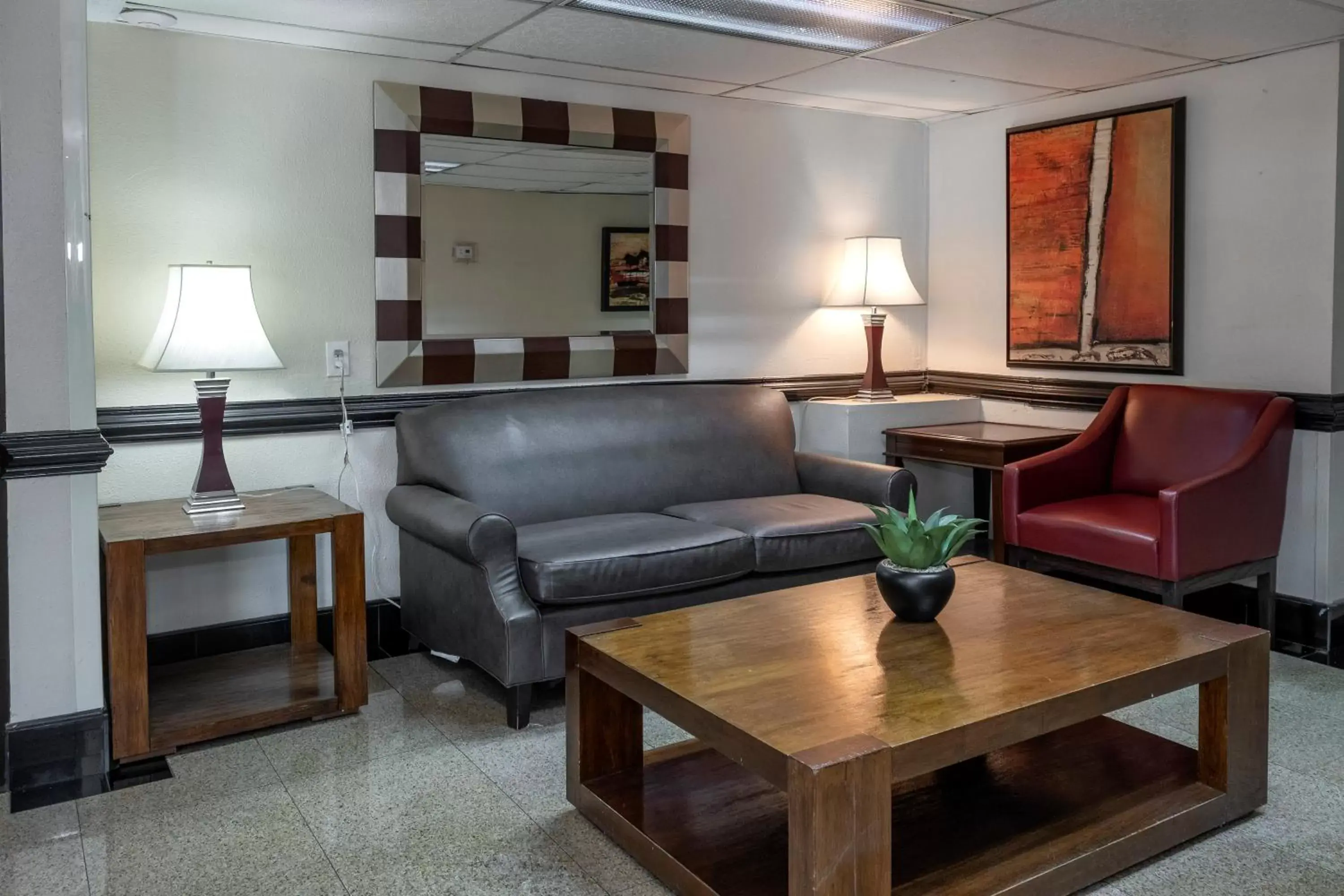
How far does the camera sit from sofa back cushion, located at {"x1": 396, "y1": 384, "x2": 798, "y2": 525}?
3654 mm

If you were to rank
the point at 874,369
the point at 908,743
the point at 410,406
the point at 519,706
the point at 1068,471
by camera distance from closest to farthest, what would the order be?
the point at 908,743 < the point at 519,706 < the point at 410,406 < the point at 1068,471 < the point at 874,369

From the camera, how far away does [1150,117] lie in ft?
14.0

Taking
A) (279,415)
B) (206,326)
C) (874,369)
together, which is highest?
(206,326)

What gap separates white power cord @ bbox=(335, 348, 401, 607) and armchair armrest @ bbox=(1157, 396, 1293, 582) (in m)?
2.63

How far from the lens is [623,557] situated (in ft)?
10.5

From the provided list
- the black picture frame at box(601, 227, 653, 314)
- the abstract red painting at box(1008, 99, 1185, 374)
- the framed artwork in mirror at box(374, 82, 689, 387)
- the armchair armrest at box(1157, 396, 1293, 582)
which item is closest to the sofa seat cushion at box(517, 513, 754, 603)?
the framed artwork in mirror at box(374, 82, 689, 387)

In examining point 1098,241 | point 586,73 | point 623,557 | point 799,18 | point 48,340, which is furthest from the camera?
point 1098,241

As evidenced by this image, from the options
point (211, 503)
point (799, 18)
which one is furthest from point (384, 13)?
point (211, 503)

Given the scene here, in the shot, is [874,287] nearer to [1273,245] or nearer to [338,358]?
[1273,245]

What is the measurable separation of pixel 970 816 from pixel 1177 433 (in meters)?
2.30

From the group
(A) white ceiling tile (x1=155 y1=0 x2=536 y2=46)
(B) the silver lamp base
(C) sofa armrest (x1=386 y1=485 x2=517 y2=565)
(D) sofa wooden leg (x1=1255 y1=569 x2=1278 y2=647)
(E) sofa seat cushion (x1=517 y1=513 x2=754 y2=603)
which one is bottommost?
(D) sofa wooden leg (x1=1255 y1=569 x2=1278 y2=647)

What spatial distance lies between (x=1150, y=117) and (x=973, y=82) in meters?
0.69

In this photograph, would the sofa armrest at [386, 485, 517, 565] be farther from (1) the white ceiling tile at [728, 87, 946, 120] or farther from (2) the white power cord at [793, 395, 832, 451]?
(1) the white ceiling tile at [728, 87, 946, 120]

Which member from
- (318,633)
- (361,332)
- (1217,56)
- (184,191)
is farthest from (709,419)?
(1217,56)
